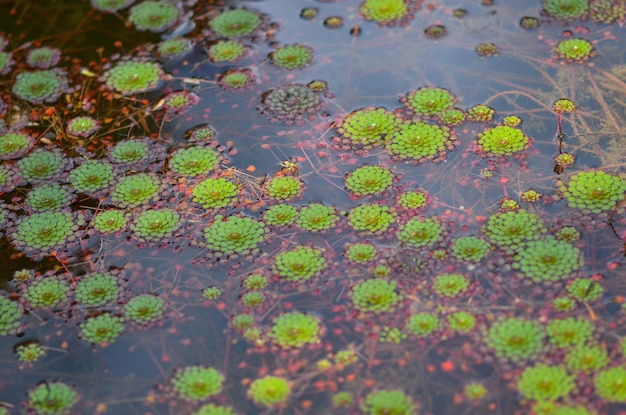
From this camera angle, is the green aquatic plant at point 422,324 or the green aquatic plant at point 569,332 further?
the green aquatic plant at point 422,324

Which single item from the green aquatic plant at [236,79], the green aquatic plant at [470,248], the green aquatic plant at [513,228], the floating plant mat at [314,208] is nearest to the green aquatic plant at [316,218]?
the floating plant mat at [314,208]

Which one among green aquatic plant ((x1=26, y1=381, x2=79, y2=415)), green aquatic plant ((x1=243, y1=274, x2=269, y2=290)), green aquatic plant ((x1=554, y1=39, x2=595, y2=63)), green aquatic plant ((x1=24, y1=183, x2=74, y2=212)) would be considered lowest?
green aquatic plant ((x1=26, y1=381, x2=79, y2=415))

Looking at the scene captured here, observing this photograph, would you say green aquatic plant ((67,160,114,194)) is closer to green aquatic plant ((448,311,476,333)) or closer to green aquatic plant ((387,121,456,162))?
green aquatic plant ((387,121,456,162))

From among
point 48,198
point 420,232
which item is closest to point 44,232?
point 48,198

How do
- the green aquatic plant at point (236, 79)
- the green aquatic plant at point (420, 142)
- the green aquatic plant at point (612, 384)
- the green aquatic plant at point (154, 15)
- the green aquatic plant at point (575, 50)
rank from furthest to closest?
1. the green aquatic plant at point (154, 15)
2. the green aquatic plant at point (236, 79)
3. the green aquatic plant at point (575, 50)
4. the green aquatic plant at point (420, 142)
5. the green aquatic plant at point (612, 384)

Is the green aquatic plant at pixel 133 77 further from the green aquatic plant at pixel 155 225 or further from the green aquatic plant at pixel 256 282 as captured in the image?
the green aquatic plant at pixel 256 282

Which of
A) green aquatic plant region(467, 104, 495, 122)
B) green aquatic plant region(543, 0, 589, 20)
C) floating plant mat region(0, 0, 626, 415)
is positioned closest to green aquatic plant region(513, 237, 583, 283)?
floating plant mat region(0, 0, 626, 415)
